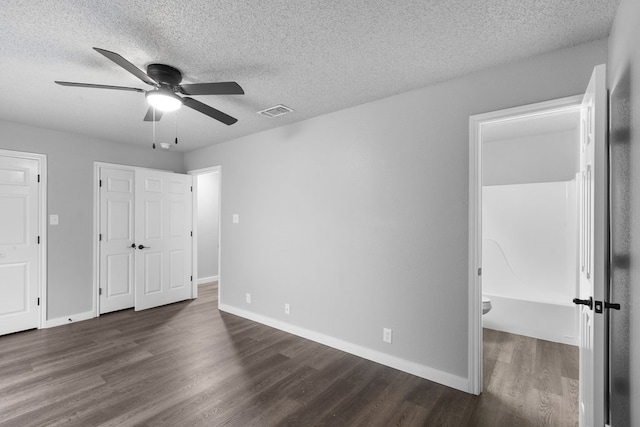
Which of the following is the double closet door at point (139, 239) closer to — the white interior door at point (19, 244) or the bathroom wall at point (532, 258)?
the white interior door at point (19, 244)

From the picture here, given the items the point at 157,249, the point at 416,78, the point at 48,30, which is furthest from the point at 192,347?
the point at 416,78

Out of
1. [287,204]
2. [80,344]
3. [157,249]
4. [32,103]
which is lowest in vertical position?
→ [80,344]

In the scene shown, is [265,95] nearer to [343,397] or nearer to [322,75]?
[322,75]

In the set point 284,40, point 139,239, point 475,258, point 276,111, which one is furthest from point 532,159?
point 139,239

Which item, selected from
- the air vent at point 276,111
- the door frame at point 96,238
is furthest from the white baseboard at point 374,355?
the air vent at point 276,111

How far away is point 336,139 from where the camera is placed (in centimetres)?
329

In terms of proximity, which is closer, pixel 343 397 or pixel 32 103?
pixel 343 397

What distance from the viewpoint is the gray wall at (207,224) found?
258 inches

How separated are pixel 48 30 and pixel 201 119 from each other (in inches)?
68.6

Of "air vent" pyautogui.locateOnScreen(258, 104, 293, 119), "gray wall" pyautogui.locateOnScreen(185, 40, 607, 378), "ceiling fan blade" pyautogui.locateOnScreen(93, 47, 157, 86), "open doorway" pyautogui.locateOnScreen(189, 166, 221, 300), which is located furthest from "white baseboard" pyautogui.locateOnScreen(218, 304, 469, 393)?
"ceiling fan blade" pyautogui.locateOnScreen(93, 47, 157, 86)

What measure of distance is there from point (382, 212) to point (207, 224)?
4843 mm

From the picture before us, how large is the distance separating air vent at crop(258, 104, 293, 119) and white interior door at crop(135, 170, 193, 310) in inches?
95.9

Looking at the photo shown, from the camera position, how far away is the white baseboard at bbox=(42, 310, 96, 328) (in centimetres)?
391

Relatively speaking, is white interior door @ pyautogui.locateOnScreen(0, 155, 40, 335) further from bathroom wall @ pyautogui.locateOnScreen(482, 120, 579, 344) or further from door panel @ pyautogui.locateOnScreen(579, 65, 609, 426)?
bathroom wall @ pyautogui.locateOnScreen(482, 120, 579, 344)
